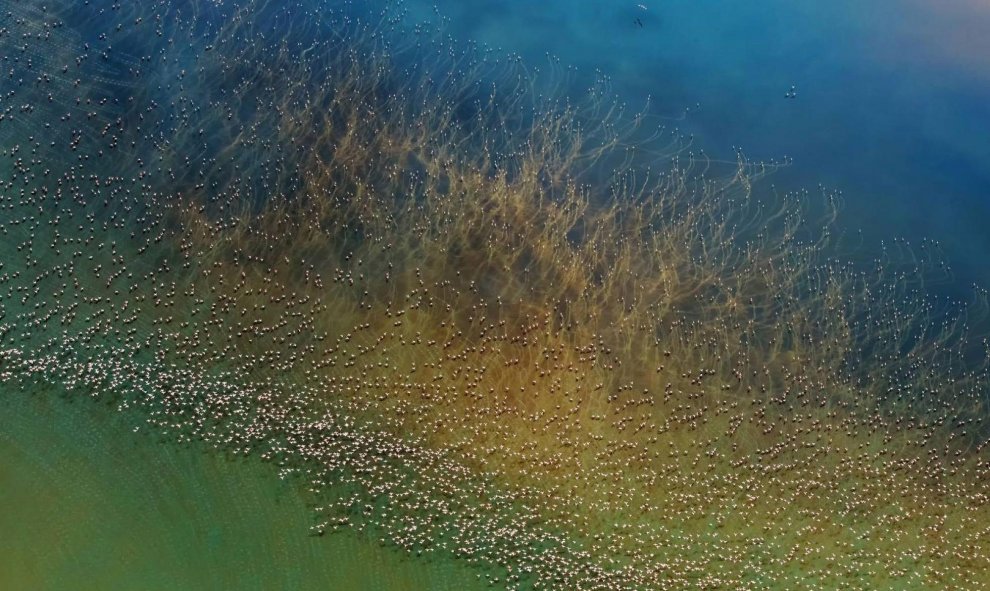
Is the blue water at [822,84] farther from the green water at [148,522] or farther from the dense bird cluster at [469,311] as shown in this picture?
the green water at [148,522]

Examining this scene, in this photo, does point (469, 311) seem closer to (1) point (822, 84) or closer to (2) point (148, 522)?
(2) point (148, 522)

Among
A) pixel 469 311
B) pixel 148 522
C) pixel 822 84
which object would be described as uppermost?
pixel 822 84

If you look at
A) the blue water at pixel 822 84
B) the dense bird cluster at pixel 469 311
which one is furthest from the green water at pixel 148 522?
the blue water at pixel 822 84

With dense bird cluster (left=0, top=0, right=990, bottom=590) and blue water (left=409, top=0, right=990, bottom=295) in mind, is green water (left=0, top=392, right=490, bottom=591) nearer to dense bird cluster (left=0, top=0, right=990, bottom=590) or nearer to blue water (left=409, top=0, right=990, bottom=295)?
dense bird cluster (left=0, top=0, right=990, bottom=590)

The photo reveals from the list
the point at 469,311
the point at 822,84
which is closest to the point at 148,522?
the point at 469,311

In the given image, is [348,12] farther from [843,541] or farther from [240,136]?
[843,541]
